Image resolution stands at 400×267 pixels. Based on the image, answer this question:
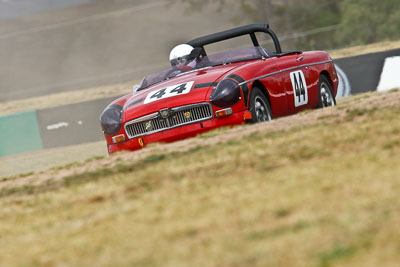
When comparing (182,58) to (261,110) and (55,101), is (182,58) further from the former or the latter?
(55,101)

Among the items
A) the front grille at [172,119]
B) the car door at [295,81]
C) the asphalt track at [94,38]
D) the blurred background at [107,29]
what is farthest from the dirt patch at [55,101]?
the asphalt track at [94,38]

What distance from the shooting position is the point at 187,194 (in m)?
4.59

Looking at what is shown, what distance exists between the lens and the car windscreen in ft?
28.8

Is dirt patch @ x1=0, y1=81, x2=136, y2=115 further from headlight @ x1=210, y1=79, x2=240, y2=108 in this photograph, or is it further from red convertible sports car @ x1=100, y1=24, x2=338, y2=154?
headlight @ x1=210, y1=79, x2=240, y2=108

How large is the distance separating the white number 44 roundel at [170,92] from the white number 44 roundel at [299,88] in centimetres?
136

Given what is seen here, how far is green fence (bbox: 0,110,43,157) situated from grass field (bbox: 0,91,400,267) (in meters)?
8.82

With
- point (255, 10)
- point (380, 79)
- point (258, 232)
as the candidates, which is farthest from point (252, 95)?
point (255, 10)

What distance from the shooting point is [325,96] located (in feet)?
31.6

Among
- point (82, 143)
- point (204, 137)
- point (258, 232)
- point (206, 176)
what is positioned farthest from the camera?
point (82, 143)

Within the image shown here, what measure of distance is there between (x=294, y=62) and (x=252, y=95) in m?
1.47

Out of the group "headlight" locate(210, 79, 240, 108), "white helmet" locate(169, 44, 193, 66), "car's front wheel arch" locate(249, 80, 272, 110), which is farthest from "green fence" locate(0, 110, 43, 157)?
"headlight" locate(210, 79, 240, 108)

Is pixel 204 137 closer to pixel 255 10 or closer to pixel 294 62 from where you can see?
pixel 294 62

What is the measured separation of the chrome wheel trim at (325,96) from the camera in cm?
952

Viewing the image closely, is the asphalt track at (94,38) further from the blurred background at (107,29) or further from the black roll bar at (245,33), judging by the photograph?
the black roll bar at (245,33)
